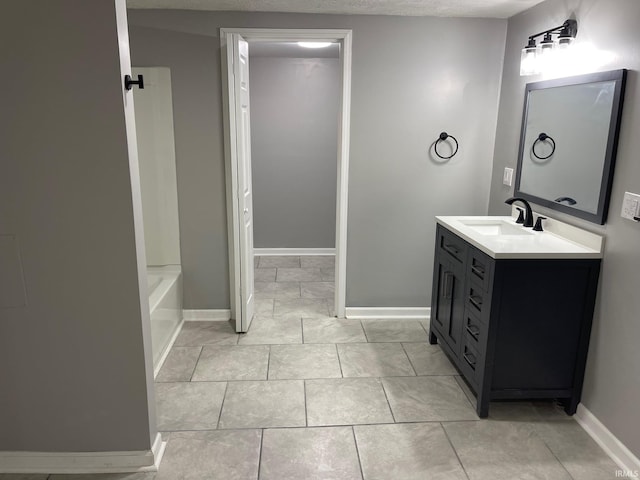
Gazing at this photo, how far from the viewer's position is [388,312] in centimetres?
381

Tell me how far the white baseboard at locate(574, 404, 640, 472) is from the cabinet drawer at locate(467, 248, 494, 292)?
0.82 metres

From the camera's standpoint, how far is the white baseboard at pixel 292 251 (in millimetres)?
5559

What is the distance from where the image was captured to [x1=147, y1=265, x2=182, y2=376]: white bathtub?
3.00m

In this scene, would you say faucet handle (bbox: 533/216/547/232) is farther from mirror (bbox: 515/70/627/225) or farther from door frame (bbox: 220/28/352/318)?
door frame (bbox: 220/28/352/318)

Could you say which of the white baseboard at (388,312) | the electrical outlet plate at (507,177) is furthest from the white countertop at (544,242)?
the white baseboard at (388,312)

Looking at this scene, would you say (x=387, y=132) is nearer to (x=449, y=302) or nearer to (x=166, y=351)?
(x=449, y=302)

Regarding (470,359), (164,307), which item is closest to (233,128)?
(164,307)

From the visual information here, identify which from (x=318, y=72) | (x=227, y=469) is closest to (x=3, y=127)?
(x=227, y=469)

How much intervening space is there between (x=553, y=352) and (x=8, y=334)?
2.50 m

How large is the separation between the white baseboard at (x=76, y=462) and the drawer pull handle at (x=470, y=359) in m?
1.66

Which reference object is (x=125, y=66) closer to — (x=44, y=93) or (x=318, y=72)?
(x=44, y=93)

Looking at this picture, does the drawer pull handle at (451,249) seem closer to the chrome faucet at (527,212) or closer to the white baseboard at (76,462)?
the chrome faucet at (527,212)

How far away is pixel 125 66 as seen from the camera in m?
1.80

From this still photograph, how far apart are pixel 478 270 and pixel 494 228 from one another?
63 centimetres
